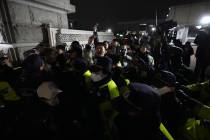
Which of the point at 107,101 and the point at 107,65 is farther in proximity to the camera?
the point at 107,65

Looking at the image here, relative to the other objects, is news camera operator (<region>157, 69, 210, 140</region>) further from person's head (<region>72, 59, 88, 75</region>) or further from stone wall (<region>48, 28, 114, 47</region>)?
stone wall (<region>48, 28, 114, 47</region>)

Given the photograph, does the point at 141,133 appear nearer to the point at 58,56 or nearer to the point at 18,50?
the point at 58,56

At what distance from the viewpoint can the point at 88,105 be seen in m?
2.72

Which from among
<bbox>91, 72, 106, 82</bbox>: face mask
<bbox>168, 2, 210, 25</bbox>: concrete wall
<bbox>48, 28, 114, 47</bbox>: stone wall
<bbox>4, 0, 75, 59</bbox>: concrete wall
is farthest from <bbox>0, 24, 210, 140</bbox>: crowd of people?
<bbox>168, 2, 210, 25</bbox>: concrete wall

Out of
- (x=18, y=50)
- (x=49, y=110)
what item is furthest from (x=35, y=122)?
(x=18, y=50)

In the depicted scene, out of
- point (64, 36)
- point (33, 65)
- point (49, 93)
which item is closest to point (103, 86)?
point (49, 93)

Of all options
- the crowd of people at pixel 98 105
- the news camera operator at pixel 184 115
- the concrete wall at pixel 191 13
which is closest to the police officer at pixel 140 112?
the crowd of people at pixel 98 105

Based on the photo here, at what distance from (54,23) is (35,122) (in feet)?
18.6

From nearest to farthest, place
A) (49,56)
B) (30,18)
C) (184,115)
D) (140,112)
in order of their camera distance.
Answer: (140,112), (184,115), (49,56), (30,18)

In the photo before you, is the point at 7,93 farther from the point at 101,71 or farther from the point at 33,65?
the point at 101,71

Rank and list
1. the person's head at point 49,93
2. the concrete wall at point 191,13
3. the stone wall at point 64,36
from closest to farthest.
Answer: the person's head at point 49,93 < the stone wall at point 64,36 < the concrete wall at point 191,13

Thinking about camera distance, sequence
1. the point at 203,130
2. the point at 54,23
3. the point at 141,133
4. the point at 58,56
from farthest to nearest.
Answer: the point at 54,23, the point at 58,56, the point at 203,130, the point at 141,133

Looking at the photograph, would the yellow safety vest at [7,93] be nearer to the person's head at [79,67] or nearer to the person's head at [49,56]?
the person's head at [79,67]

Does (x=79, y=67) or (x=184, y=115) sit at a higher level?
(x=79, y=67)
